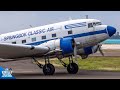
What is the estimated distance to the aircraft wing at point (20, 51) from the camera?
20.0m

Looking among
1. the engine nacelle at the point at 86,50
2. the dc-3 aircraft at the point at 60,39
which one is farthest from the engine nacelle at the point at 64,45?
the engine nacelle at the point at 86,50

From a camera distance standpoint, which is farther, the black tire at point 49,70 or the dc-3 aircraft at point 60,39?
the black tire at point 49,70

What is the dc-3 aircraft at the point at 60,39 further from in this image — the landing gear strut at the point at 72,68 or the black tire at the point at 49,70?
the landing gear strut at the point at 72,68

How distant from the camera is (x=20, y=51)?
20766 mm

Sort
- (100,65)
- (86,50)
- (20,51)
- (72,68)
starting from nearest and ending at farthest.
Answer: (20,51), (86,50), (72,68), (100,65)

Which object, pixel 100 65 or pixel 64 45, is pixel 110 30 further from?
pixel 100 65

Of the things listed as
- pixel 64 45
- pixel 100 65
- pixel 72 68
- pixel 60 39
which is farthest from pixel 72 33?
pixel 100 65

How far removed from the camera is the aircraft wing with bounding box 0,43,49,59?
20016 mm

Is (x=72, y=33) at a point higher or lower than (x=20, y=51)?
higher

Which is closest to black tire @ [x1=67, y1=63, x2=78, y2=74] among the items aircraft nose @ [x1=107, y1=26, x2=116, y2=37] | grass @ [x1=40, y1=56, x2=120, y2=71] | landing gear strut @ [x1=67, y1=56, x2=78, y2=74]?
landing gear strut @ [x1=67, y1=56, x2=78, y2=74]

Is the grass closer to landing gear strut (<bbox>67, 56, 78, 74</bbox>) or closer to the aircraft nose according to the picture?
landing gear strut (<bbox>67, 56, 78, 74</bbox>)
